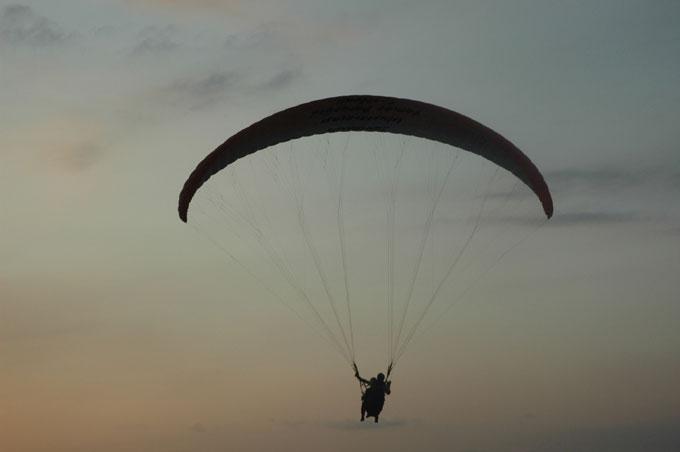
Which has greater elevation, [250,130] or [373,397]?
[250,130]

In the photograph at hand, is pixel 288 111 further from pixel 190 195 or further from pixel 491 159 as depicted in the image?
pixel 491 159

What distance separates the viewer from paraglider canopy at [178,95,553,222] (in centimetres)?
3180

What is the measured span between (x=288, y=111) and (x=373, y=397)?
29.0 ft

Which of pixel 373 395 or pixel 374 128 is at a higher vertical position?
pixel 374 128

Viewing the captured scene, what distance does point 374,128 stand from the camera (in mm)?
Answer: 32438

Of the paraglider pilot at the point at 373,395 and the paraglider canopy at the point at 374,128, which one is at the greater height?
the paraglider canopy at the point at 374,128

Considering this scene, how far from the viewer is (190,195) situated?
3338 centimetres

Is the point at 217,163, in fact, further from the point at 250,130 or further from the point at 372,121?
the point at 372,121

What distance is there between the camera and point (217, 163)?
32.6 metres

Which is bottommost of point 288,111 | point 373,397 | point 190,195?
point 373,397

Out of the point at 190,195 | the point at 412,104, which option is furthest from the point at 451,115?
the point at 190,195

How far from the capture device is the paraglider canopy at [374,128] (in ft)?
104

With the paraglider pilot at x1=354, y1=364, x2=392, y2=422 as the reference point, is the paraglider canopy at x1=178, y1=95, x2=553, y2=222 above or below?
above

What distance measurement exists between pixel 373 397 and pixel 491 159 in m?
8.08
